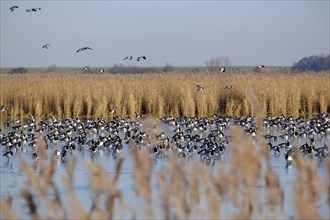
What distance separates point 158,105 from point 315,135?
228 inches

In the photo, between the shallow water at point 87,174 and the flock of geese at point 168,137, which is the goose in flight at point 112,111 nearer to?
the flock of geese at point 168,137

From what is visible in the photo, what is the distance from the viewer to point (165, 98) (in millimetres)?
24203

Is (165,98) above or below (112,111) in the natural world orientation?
above

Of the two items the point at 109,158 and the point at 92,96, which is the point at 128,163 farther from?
the point at 92,96

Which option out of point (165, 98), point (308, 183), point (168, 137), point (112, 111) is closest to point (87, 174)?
point (308, 183)

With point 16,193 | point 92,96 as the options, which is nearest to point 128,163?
point 16,193

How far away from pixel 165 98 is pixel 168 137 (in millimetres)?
7268

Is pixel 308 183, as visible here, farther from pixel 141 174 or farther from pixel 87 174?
pixel 87 174

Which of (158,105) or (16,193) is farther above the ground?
(158,105)

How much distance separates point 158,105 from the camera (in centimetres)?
2361

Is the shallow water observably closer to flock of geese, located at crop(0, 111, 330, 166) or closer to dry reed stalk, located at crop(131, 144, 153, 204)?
flock of geese, located at crop(0, 111, 330, 166)

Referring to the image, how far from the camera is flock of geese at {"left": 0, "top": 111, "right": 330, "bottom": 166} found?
15.1 metres

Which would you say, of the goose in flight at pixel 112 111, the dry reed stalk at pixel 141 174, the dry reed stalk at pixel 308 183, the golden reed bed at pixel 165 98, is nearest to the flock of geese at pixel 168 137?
the goose in flight at pixel 112 111

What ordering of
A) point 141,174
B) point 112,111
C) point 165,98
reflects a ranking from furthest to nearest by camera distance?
point 165,98 < point 112,111 < point 141,174
